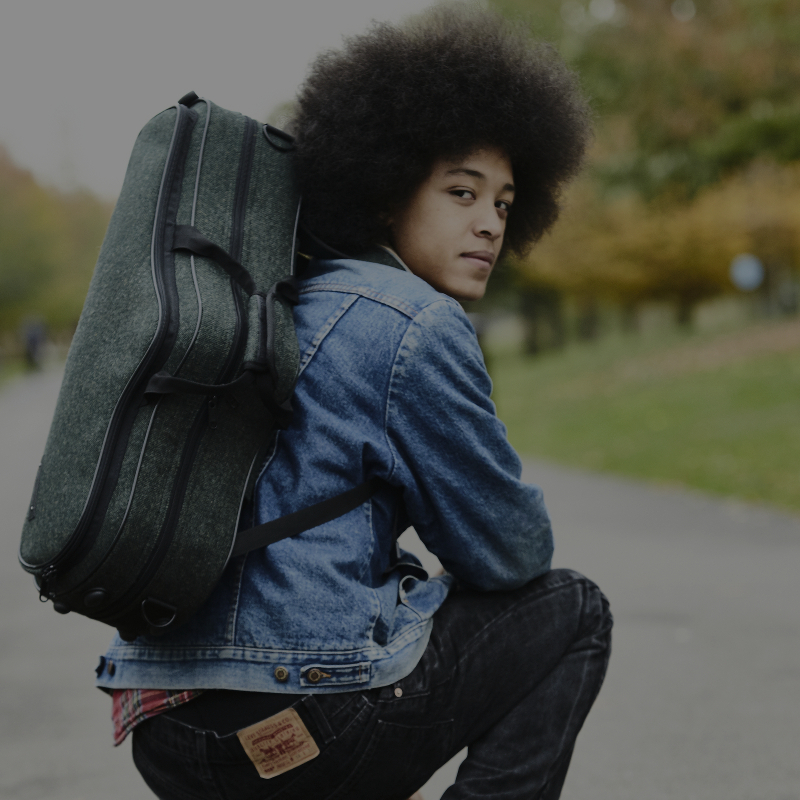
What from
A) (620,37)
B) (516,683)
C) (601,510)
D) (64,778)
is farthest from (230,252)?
(620,37)

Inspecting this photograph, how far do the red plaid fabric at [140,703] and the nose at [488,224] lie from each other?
3.63ft

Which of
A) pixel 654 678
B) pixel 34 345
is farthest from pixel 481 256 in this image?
pixel 34 345

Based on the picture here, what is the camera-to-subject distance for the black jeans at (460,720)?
1.83 meters

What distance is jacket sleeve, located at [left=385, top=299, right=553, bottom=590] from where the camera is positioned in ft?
6.17

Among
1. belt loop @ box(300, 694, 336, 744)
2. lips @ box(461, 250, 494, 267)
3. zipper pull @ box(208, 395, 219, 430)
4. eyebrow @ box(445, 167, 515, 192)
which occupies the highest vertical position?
eyebrow @ box(445, 167, 515, 192)

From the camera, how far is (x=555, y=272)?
24953 mm

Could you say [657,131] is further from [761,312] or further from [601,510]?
[601,510]

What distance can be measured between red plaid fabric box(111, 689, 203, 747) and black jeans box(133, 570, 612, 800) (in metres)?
0.03

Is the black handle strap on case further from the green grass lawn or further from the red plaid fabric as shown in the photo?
the green grass lawn

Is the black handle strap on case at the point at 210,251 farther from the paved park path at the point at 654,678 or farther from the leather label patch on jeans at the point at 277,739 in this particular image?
the paved park path at the point at 654,678

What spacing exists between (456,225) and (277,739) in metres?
1.12

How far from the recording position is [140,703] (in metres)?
1.92

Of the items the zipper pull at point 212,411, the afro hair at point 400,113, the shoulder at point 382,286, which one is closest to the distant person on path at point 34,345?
the afro hair at point 400,113

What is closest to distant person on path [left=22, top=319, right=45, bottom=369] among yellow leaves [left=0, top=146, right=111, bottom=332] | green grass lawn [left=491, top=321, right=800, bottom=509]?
yellow leaves [left=0, top=146, right=111, bottom=332]
